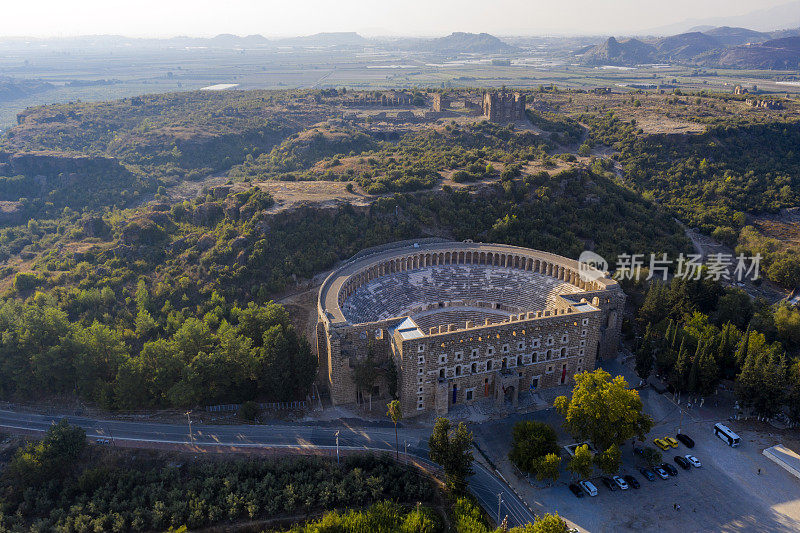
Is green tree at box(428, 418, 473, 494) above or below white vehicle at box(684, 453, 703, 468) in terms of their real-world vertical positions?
above

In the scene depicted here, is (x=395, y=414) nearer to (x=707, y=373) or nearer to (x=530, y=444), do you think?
(x=530, y=444)

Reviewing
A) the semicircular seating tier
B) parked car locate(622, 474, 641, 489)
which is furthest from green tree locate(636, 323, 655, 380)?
parked car locate(622, 474, 641, 489)


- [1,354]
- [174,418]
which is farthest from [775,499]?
[1,354]

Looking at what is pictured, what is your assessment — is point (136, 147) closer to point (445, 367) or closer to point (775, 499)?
point (445, 367)

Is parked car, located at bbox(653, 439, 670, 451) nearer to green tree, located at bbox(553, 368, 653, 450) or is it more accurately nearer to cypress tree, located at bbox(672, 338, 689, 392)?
green tree, located at bbox(553, 368, 653, 450)

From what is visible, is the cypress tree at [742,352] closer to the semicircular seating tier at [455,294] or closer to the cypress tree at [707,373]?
the cypress tree at [707,373]

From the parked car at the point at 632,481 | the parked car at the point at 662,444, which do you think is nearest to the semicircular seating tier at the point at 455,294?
the parked car at the point at 662,444
